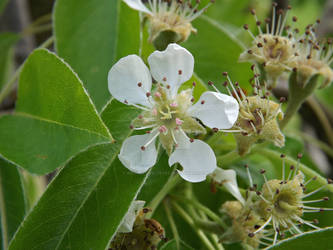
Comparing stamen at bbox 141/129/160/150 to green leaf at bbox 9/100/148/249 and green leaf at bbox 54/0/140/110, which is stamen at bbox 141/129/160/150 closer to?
green leaf at bbox 9/100/148/249

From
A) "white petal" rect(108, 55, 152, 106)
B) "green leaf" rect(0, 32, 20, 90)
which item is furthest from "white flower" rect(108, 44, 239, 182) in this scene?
"green leaf" rect(0, 32, 20, 90)

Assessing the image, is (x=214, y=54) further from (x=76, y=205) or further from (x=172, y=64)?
(x=76, y=205)

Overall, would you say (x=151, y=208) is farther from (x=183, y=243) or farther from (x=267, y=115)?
(x=267, y=115)

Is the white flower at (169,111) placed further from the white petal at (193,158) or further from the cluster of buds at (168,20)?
the cluster of buds at (168,20)

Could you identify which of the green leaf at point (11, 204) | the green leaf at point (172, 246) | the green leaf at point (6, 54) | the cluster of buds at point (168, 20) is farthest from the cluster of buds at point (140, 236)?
the green leaf at point (6, 54)

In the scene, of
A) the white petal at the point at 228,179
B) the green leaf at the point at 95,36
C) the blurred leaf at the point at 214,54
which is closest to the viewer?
the white petal at the point at 228,179

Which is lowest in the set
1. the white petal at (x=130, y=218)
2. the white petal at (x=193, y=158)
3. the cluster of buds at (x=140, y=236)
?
the cluster of buds at (x=140, y=236)

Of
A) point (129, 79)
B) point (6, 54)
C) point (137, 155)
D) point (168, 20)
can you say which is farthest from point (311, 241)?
point (6, 54)

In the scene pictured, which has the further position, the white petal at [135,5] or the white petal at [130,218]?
the white petal at [135,5]
